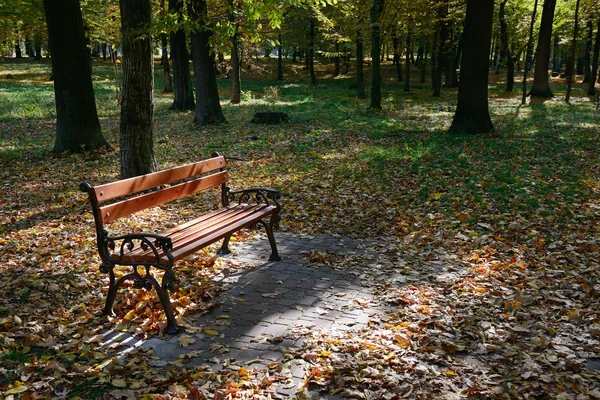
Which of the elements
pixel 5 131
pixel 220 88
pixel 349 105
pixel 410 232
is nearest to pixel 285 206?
pixel 410 232

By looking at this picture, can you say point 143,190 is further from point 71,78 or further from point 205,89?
point 205,89

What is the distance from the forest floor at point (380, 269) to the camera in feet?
11.0

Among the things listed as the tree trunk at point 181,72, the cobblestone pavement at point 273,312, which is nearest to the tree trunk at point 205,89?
the tree trunk at point 181,72

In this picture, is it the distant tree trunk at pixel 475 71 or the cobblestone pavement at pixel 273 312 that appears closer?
the cobblestone pavement at pixel 273 312

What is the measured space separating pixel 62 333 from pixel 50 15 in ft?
28.0

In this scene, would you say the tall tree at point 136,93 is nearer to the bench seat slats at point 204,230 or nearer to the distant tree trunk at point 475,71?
the bench seat slats at point 204,230

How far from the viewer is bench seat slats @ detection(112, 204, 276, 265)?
162 inches

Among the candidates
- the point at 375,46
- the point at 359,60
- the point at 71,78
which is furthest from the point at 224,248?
the point at 359,60

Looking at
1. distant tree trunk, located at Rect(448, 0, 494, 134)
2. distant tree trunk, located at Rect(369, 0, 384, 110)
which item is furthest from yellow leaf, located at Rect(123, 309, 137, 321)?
distant tree trunk, located at Rect(369, 0, 384, 110)

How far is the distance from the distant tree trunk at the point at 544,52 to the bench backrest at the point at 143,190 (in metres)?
23.3

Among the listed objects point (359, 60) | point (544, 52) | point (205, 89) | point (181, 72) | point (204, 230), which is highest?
point (544, 52)

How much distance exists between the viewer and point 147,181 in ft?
15.8

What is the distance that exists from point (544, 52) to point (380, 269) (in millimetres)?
23934

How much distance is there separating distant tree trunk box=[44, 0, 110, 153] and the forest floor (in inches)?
19.4
